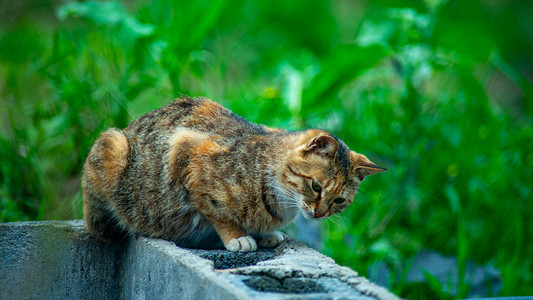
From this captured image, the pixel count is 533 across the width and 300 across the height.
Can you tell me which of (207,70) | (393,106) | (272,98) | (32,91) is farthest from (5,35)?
(393,106)

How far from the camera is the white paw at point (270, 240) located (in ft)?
9.73

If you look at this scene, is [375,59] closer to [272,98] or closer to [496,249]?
[272,98]

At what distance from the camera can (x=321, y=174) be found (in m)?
2.94

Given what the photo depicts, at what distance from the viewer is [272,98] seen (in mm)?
4535

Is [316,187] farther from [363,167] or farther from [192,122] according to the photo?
[192,122]

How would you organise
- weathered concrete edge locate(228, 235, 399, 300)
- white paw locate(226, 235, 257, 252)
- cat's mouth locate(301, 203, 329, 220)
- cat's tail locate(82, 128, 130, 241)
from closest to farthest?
weathered concrete edge locate(228, 235, 399, 300) → white paw locate(226, 235, 257, 252) → cat's mouth locate(301, 203, 329, 220) → cat's tail locate(82, 128, 130, 241)

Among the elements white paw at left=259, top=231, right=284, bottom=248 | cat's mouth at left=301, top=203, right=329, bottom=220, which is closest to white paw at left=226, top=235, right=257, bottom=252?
white paw at left=259, top=231, right=284, bottom=248

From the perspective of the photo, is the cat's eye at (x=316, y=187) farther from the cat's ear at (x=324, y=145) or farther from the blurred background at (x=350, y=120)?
the blurred background at (x=350, y=120)

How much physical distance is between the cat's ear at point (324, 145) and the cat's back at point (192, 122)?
1.26 ft

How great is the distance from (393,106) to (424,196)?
105cm

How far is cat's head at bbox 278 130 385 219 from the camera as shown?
2.93m

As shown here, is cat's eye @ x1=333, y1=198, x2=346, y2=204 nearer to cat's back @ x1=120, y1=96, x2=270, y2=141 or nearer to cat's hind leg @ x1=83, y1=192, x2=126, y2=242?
cat's back @ x1=120, y1=96, x2=270, y2=141

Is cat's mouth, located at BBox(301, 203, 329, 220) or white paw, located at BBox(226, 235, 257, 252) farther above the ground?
cat's mouth, located at BBox(301, 203, 329, 220)

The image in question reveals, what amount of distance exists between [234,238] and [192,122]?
734mm
